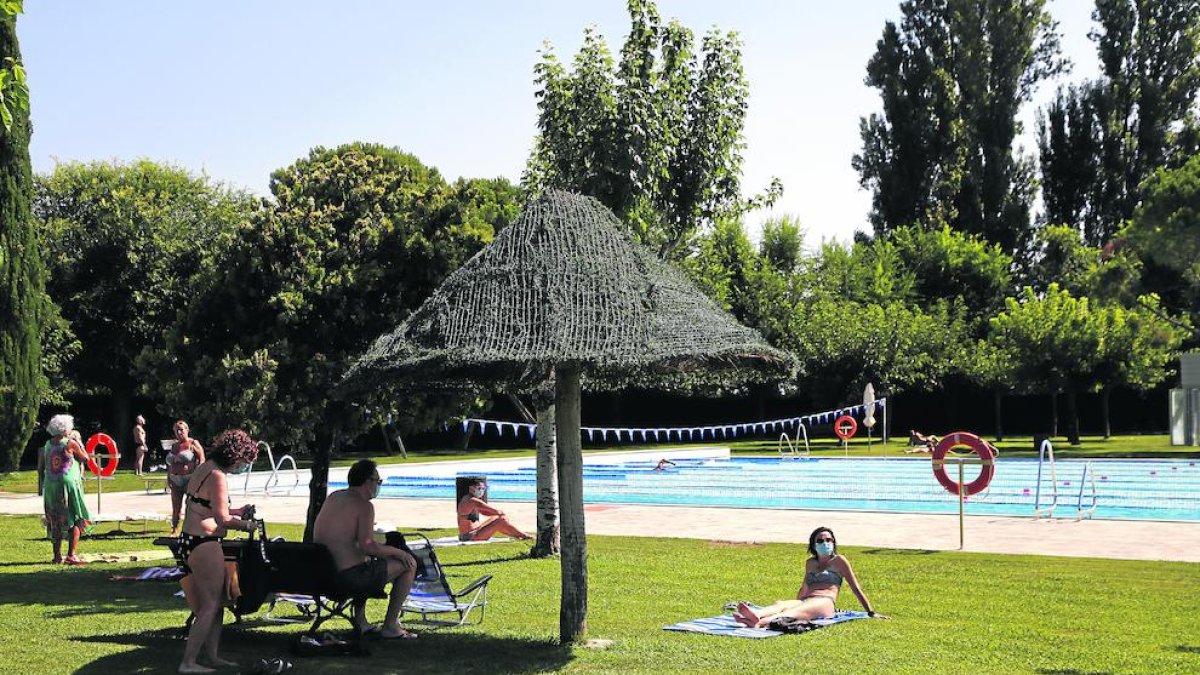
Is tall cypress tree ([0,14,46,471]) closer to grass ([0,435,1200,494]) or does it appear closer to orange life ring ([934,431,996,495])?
grass ([0,435,1200,494])

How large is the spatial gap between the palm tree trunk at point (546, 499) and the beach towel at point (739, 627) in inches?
212

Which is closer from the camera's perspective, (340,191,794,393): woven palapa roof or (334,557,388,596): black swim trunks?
(340,191,794,393): woven palapa roof

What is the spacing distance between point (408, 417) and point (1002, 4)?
1985 inches

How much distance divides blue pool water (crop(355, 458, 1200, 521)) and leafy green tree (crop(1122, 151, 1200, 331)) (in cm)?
569

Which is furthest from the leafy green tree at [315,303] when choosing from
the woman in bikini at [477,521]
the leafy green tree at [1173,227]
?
the leafy green tree at [1173,227]

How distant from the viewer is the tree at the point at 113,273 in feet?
139

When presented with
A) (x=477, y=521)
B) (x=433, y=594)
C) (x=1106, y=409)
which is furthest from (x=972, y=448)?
(x=1106, y=409)

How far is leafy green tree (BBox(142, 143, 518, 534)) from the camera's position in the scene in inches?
553

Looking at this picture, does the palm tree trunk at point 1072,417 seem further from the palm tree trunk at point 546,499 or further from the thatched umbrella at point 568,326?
the thatched umbrella at point 568,326

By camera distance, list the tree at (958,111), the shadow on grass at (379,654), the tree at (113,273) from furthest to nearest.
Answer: the tree at (958,111)
the tree at (113,273)
the shadow on grass at (379,654)

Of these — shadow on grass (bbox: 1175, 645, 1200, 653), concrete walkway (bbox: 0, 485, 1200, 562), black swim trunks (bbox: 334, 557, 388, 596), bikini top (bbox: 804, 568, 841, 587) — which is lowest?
shadow on grass (bbox: 1175, 645, 1200, 653)

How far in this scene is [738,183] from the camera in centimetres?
1684

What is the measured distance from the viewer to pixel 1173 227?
35.7 metres

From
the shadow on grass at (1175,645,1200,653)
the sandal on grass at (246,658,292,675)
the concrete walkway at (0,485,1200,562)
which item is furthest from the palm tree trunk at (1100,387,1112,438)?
the sandal on grass at (246,658,292,675)
